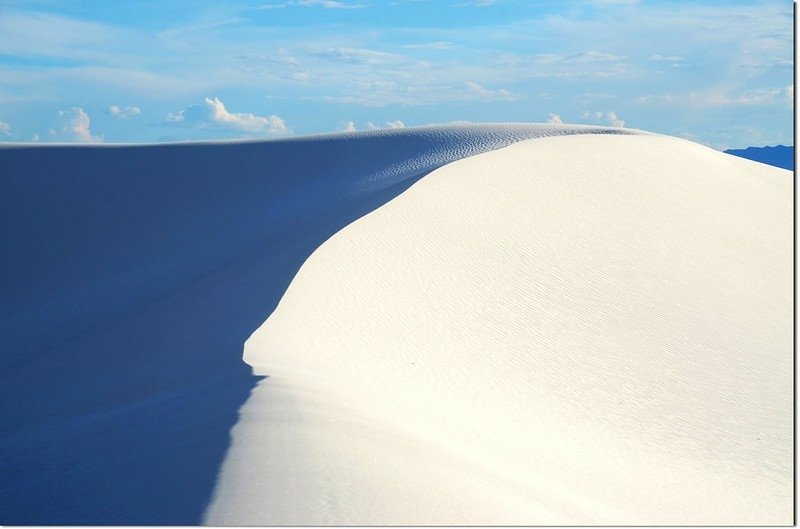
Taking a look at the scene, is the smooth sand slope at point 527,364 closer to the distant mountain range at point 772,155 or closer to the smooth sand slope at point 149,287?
the smooth sand slope at point 149,287

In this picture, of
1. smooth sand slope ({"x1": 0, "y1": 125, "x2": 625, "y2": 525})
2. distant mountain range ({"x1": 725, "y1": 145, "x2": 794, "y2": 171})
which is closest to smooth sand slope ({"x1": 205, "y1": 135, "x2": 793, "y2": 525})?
smooth sand slope ({"x1": 0, "y1": 125, "x2": 625, "y2": 525})

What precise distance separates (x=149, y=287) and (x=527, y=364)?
7.52 metres

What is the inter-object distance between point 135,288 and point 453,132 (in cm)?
1057

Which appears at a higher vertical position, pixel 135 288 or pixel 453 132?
pixel 453 132

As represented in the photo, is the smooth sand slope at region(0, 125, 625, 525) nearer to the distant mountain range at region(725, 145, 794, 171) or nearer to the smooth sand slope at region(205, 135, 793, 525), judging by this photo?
the smooth sand slope at region(205, 135, 793, 525)

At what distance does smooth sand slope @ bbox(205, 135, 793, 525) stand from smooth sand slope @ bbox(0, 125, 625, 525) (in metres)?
0.46

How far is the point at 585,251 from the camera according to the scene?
15.5 m

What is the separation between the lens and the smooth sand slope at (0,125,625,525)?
6234 mm

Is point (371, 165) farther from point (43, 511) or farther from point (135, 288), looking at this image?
point (43, 511)

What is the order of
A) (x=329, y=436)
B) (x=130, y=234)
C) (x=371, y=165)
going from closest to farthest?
(x=329, y=436)
(x=130, y=234)
(x=371, y=165)

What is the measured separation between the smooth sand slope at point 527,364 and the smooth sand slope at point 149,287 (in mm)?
464

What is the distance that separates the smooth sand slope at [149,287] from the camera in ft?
20.5

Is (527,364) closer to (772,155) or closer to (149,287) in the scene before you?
(149,287)

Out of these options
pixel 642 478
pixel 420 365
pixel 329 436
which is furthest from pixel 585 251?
pixel 329 436
